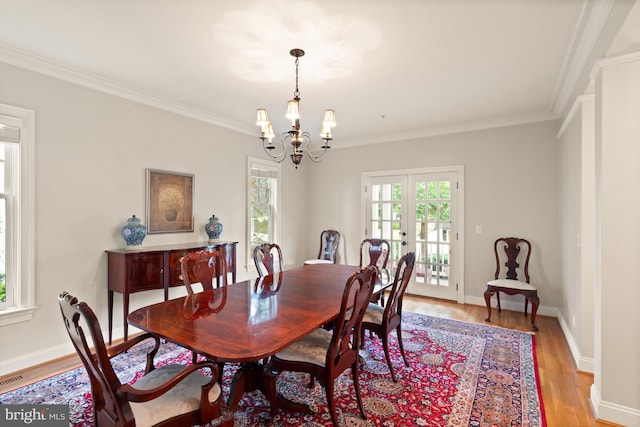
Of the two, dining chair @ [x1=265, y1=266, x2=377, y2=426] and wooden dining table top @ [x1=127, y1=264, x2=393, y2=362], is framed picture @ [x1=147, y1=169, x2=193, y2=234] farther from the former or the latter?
dining chair @ [x1=265, y1=266, x2=377, y2=426]

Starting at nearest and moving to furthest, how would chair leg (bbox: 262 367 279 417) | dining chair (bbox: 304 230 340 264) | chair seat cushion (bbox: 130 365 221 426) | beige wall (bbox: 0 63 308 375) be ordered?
chair seat cushion (bbox: 130 365 221 426)
chair leg (bbox: 262 367 279 417)
beige wall (bbox: 0 63 308 375)
dining chair (bbox: 304 230 340 264)

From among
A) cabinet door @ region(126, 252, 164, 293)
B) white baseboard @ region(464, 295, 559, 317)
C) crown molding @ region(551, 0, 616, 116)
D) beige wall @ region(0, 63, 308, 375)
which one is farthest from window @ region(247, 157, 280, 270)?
crown molding @ region(551, 0, 616, 116)

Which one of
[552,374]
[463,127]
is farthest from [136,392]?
[463,127]

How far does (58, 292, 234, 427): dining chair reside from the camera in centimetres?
123

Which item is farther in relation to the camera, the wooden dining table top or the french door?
the french door

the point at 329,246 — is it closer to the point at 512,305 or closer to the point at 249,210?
the point at 249,210

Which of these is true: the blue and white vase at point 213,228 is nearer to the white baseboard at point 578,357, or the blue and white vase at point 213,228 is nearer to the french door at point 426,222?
the french door at point 426,222

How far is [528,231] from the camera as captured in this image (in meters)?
4.23

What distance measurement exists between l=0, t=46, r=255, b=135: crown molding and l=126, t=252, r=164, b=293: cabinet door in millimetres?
1714

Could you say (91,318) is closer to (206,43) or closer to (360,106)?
(206,43)

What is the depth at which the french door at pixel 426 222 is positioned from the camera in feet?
15.6

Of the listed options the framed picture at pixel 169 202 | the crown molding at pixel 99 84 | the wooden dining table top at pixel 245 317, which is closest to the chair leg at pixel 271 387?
the wooden dining table top at pixel 245 317

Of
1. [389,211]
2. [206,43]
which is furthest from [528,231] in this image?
[206,43]

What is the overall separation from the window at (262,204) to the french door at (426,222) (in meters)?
1.68
